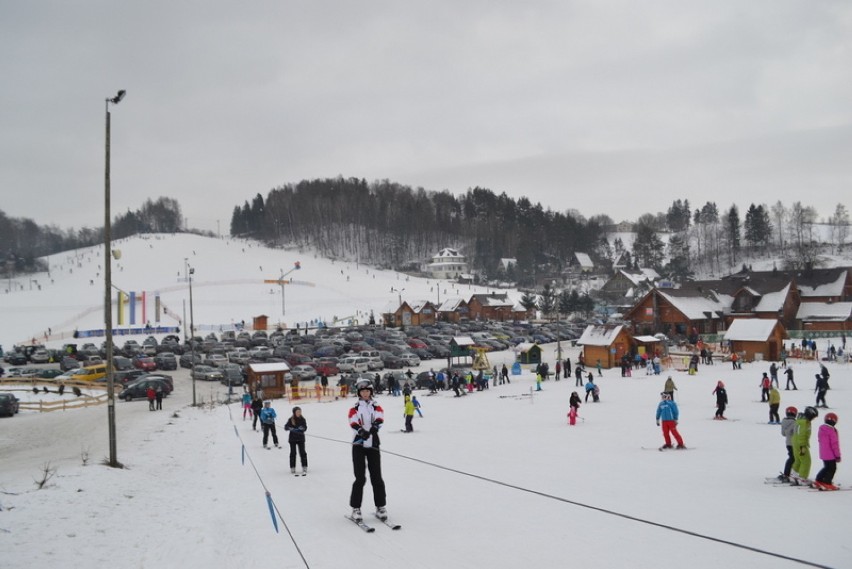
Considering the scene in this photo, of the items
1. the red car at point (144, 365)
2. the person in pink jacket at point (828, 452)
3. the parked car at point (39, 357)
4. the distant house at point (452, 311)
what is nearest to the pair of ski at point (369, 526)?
the person in pink jacket at point (828, 452)

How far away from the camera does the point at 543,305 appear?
92812mm

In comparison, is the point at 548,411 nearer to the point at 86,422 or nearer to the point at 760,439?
the point at 760,439

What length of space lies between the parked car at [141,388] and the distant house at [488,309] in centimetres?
5722

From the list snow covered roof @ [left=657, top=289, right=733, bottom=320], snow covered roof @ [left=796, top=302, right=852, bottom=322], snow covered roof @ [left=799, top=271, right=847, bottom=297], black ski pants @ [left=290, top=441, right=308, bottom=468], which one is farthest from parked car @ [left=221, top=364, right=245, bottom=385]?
snow covered roof @ [left=799, top=271, right=847, bottom=297]

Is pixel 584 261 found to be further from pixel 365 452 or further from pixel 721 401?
pixel 365 452

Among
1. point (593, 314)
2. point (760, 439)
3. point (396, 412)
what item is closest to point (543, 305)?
point (593, 314)

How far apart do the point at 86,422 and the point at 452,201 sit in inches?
6217

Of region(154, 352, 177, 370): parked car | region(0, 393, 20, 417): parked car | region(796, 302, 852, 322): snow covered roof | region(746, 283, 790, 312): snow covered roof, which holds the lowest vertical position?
region(0, 393, 20, 417): parked car

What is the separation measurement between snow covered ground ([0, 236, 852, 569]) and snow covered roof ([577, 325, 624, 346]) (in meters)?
16.1

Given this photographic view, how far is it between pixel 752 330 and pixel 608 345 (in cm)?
999

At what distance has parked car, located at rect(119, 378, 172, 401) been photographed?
3472 cm

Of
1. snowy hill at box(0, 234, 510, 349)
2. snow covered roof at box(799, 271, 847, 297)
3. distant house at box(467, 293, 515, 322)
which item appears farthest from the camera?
distant house at box(467, 293, 515, 322)

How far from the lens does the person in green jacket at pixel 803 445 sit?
34.5 ft

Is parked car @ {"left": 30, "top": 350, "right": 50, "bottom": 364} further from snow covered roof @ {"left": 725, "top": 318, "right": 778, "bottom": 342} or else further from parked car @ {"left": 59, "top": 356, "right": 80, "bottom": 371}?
snow covered roof @ {"left": 725, "top": 318, "right": 778, "bottom": 342}
